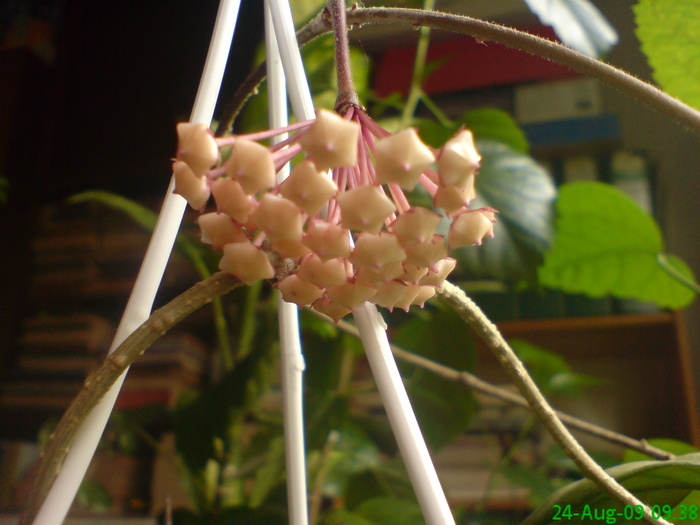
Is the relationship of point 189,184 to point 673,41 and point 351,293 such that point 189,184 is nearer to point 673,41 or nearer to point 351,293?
point 351,293

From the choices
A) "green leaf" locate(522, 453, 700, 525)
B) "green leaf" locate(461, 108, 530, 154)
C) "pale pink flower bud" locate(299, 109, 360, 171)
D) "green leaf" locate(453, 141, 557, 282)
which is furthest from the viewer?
"green leaf" locate(461, 108, 530, 154)

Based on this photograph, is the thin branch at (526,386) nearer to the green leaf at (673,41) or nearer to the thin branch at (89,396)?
the thin branch at (89,396)

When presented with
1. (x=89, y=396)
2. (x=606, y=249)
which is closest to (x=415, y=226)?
(x=89, y=396)

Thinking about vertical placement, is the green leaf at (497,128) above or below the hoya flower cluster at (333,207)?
above

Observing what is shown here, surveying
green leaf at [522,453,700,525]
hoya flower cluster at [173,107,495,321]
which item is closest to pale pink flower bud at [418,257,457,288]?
hoya flower cluster at [173,107,495,321]

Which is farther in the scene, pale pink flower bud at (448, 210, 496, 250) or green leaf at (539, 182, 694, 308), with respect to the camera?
green leaf at (539, 182, 694, 308)

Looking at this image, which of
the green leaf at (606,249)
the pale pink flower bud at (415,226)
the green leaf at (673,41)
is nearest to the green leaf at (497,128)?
the green leaf at (606,249)

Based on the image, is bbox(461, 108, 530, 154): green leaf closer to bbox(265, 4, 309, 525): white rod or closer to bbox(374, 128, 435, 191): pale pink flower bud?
bbox(265, 4, 309, 525): white rod
